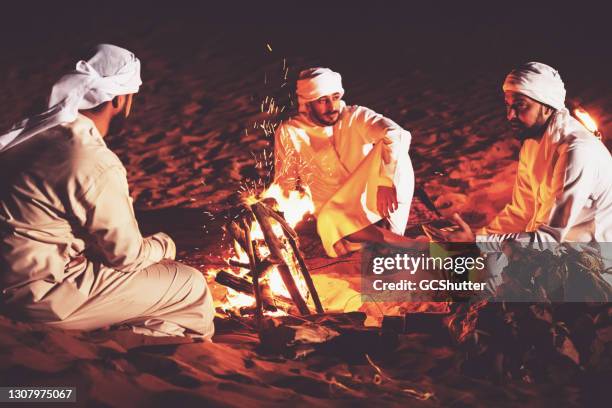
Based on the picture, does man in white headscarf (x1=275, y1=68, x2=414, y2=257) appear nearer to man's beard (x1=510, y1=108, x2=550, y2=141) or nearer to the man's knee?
man's beard (x1=510, y1=108, x2=550, y2=141)

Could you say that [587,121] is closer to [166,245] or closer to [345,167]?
[345,167]

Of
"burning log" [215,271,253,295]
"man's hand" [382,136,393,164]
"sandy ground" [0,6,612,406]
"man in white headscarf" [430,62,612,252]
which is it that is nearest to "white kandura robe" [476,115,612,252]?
"man in white headscarf" [430,62,612,252]

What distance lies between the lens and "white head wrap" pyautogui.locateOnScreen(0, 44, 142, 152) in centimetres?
394

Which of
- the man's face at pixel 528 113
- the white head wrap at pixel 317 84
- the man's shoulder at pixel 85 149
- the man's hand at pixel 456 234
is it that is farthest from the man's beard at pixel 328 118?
the man's shoulder at pixel 85 149

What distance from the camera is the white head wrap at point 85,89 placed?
3.94m

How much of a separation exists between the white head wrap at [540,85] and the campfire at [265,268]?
7.23 feet

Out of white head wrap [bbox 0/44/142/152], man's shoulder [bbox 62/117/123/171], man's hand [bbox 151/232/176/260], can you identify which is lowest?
man's hand [bbox 151/232/176/260]

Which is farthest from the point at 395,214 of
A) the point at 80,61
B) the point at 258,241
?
the point at 80,61

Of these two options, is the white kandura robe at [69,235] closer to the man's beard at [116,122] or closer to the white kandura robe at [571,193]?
the man's beard at [116,122]

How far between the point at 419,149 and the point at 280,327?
5511mm

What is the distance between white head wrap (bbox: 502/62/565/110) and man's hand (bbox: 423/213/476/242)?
122 centimetres

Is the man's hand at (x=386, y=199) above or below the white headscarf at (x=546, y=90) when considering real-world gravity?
below

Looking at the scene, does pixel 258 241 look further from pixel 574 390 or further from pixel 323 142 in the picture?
pixel 574 390

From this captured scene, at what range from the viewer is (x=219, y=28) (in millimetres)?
17906
